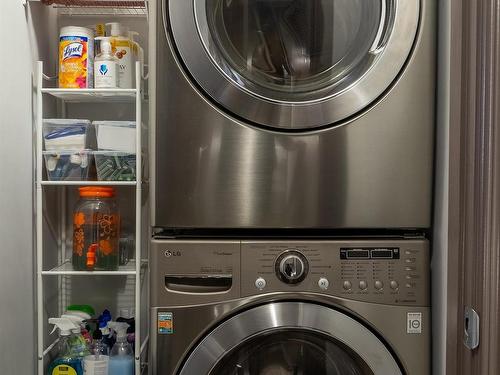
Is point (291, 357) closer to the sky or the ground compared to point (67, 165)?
closer to the ground

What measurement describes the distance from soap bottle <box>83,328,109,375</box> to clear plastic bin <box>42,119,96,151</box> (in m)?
0.58

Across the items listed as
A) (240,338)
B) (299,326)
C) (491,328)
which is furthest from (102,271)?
(491,328)

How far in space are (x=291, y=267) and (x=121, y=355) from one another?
0.63 metres

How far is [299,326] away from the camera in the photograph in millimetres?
1260

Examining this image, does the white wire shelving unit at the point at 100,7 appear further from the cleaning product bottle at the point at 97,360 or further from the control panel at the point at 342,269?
the cleaning product bottle at the point at 97,360

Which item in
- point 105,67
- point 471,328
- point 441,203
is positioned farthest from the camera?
point 105,67

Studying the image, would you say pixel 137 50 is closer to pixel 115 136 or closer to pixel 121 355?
pixel 115 136

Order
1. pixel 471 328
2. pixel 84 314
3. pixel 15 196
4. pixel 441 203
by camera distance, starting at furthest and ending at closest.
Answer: pixel 84 314 < pixel 15 196 < pixel 441 203 < pixel 471 328

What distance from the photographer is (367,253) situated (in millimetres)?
1278

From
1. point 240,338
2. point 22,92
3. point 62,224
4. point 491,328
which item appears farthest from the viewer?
point 62,224

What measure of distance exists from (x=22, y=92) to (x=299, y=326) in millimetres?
975

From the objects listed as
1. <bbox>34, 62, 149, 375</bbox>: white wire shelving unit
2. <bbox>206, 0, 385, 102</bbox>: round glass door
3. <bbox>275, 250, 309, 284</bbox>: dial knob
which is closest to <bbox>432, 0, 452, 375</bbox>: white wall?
<bbox>206, 0, 385, 102</bbox>: round glass door

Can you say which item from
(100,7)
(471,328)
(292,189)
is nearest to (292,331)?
(292,189)

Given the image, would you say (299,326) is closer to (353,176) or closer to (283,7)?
(353,176)
